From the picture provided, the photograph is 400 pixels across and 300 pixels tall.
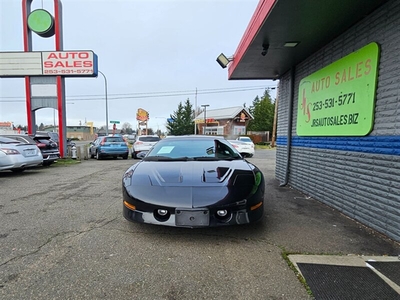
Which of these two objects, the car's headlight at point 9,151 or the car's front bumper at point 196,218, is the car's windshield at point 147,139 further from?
the car's front bumper at point 196,218

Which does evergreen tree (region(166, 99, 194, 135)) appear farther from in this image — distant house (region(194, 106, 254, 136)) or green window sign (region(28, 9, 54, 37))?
green window sign (region(28, 9, 54, 37))

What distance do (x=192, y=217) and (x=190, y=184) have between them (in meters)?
0.41

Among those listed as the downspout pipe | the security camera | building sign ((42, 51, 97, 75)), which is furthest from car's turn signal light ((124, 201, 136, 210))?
building sign ((42, 51, 97, 75))

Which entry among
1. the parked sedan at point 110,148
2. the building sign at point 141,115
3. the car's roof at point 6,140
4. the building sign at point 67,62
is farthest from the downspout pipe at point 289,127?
the building sign at point 141,115

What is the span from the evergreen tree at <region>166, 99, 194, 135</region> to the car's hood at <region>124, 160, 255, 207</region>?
4619cm

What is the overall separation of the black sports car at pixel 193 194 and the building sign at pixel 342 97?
1903mm

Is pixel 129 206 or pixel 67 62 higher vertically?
pixel 67 62

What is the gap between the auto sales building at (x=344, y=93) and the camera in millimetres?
3188

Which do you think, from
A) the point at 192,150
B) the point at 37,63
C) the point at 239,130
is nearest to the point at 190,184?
the point at 192,150

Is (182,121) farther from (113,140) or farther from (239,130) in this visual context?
(113,140)

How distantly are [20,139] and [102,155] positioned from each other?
5.40 metres

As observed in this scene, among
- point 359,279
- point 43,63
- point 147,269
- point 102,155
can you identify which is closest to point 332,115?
point 359,279

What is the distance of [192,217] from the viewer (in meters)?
2.66

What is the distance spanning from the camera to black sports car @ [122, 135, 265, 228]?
8.84 ft
